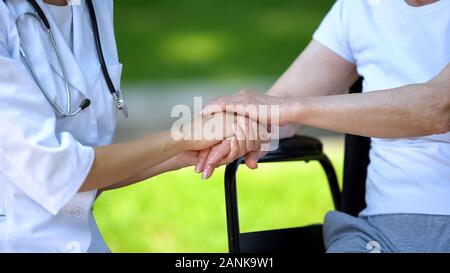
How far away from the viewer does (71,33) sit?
6.10ft

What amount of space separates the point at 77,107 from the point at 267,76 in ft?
12.9

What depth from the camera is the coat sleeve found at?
62.4 inches

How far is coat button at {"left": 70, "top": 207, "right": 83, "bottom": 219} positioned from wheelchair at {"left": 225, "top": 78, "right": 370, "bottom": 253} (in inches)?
17.1

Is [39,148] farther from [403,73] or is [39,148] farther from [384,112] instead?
[403,73]

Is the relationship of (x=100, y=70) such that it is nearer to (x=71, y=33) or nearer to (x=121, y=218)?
(x=71, y=33)

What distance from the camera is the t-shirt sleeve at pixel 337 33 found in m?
2.21

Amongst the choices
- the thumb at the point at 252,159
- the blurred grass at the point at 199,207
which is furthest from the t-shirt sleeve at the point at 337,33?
the blurred grass at the point at 199,207

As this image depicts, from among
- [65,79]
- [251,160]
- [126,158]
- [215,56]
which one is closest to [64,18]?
[65,79]

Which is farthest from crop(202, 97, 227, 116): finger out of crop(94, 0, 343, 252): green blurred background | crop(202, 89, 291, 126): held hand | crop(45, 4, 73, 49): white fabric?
crop(94, 0, 343, 252): green blurred background

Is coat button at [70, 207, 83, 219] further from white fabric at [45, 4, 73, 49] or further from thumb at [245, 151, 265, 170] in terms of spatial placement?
thumb at [245, 151, 265, 170]

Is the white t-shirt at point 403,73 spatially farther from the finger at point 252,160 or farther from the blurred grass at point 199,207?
the blurred grass at point 199,207

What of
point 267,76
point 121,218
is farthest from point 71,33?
point 267,76

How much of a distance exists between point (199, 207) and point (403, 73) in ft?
6.51

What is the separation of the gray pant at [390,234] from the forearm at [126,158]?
0.50 meters
